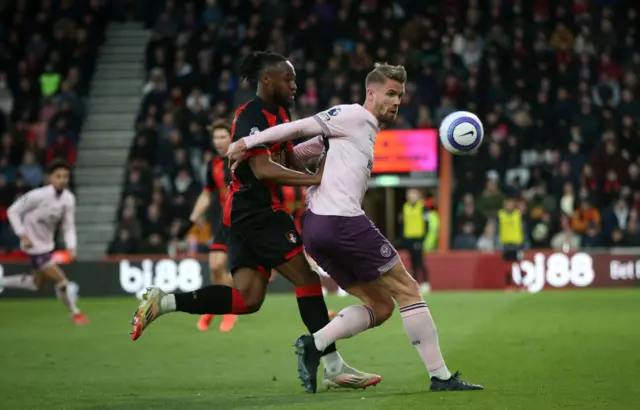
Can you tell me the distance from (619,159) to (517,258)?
3165 mm

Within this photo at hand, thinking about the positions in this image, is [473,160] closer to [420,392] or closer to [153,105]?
[153,105]

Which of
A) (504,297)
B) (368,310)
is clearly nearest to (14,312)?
(504,297)

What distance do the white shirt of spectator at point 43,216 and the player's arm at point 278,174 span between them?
768cm

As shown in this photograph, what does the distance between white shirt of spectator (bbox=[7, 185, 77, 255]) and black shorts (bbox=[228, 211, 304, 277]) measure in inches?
286

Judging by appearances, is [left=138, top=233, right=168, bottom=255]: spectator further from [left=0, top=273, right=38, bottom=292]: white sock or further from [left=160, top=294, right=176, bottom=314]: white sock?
[left=160, top=294, right=176, bottom=314]: white sock

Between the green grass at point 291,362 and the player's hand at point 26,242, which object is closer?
the green grass at point 291,362

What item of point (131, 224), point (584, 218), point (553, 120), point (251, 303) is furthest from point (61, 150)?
Result: point (251, 303)

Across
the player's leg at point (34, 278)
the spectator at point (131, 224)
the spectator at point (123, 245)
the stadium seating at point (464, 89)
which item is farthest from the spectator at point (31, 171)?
the player's leg at point (34, 278)

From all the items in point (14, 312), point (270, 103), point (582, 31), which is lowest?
point (14, 312)

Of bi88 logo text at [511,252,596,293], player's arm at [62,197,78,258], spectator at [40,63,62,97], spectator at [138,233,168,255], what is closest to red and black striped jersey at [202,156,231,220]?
player's arm at [62,197,78,258]

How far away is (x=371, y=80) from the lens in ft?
24.6

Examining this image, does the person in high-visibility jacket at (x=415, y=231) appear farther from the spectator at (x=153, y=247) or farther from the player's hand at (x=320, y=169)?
the player's hand at (x=320, y=169)

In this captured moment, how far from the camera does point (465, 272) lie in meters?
21.5

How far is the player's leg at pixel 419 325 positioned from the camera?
7320 mm
